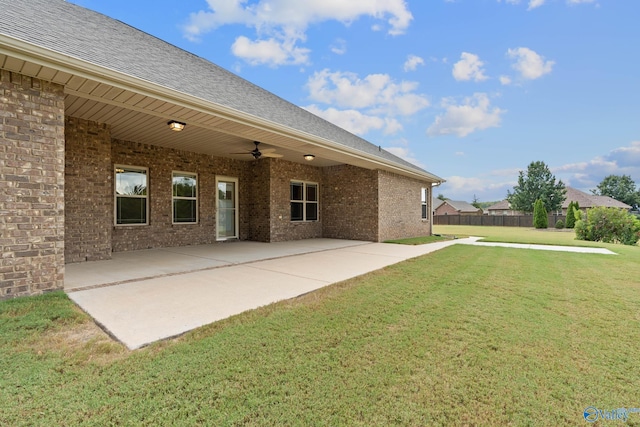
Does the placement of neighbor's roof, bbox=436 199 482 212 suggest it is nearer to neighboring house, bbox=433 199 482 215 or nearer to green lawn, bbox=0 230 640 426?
neighboring house, bbox=433 199 482 215

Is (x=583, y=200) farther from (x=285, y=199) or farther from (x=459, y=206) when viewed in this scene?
(x=285, y=199)

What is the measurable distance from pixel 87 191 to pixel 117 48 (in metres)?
3.17

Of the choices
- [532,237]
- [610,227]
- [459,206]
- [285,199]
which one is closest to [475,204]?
[459,206]

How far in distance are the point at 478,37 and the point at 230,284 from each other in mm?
13226

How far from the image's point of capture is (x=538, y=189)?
39.0 metres

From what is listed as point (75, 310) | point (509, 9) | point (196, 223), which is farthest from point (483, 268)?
point (509, 9)

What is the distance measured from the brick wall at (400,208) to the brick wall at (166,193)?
18.6 feet

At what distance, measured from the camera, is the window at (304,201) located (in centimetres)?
1163

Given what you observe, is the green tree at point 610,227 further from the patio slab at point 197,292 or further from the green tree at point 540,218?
the green tree at point 540,218

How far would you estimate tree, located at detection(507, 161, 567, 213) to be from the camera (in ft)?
124

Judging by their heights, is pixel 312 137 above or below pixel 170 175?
above

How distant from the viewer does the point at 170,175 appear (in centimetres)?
893

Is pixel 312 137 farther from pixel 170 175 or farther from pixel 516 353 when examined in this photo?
pixel 516 353

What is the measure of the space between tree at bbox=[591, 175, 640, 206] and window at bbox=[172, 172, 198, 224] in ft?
264
